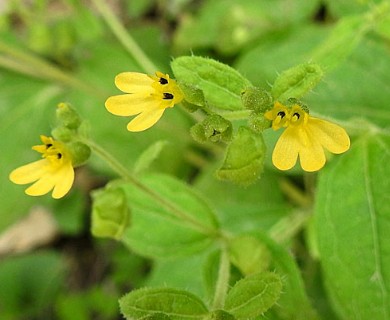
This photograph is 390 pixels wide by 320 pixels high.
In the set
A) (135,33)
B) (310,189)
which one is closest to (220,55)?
(135,33)

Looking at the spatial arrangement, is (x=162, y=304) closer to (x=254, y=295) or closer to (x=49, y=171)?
(x=254, y=295)

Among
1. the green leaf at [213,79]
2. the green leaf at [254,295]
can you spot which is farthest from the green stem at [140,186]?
the green leaf at [254,295]

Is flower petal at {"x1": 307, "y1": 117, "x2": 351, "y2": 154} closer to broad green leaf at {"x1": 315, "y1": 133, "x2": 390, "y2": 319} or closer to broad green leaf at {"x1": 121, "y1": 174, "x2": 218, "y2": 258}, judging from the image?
broad green leaf at {"x1": 315, "y1": 133, "x2": 390, "y2": 319}

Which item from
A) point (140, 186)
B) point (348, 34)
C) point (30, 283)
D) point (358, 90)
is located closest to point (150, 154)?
point (140, 186)

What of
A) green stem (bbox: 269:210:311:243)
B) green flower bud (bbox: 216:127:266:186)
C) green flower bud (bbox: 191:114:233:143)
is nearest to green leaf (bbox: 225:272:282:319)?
green flower bud (bbox: 216:127:266:186)

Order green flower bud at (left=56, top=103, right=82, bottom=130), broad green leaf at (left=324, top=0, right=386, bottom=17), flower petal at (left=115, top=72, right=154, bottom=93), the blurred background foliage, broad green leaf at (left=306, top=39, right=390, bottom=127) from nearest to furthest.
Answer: flower petal at (left=115, top=72, right=154, bottom=93) < green flower bud at (left=56, top=103, right=82, bottom=130) < broad green leaf at (left=306, top=39, right=390, bottom=127) < the blurred background foliage < broad green leaf at (left=324, top=0, right=386, bottom=17)

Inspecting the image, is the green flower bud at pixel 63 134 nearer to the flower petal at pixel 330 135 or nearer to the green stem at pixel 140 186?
the green stem at pixel 140 186
